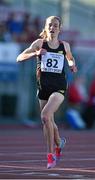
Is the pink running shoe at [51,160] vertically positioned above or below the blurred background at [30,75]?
above

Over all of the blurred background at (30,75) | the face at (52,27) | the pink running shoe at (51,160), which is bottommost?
the blurred background at (30,75)

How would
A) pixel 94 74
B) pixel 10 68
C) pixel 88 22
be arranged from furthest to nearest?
→ pixel 88 22
pixel 94 74
pixel 10 68

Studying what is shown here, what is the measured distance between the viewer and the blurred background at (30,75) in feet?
75.0

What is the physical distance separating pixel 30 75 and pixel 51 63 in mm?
Result: 13168

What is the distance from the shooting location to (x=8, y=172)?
1011 centimetres

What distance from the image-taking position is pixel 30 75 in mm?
23922

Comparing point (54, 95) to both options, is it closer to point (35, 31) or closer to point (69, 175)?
point (69, 175)

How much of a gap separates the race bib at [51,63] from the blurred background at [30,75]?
37.4 ft

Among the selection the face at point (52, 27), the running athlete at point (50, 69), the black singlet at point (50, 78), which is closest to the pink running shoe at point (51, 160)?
the running athlete at point (50, 69)

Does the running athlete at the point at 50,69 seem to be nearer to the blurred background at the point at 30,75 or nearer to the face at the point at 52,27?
the face at the point at 52,27

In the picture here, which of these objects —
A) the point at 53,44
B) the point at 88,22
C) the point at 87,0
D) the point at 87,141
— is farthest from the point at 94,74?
the point at 53,44

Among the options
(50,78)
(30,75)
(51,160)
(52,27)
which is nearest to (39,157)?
(51,160)

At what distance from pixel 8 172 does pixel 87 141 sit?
6.58 m

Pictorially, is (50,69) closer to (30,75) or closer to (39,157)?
(39,157)
